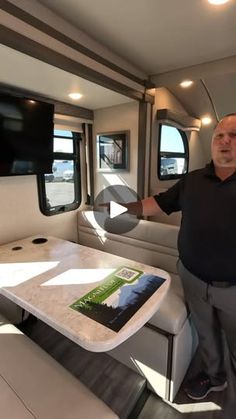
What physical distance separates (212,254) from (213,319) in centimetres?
45

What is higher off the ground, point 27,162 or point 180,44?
point 180,44

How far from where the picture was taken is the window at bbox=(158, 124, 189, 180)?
2924mm

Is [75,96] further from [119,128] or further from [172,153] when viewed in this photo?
[172,153]

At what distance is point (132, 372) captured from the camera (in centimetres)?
152

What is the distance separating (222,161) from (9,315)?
6.72ft

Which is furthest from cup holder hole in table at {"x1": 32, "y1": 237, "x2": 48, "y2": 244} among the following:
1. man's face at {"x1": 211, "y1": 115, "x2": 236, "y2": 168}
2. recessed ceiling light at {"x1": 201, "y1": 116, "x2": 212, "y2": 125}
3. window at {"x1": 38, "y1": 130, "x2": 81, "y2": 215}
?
recessed ceiling light at {"x1": 201, "y1": 116, "x2": 212, "y2": 125}

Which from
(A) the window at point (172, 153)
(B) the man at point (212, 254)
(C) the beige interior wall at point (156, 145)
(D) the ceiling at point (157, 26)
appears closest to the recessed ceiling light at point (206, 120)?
(A) the window at point (172, 153)

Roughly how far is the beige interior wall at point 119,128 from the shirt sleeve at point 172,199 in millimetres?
1088

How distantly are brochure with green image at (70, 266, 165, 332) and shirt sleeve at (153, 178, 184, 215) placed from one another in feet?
1.55

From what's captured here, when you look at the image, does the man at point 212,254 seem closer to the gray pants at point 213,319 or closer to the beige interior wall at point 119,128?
the gray pants at point 213,319

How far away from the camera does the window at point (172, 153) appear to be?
9.59 ft

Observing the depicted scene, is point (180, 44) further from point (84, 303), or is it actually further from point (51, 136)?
point (84, 303)

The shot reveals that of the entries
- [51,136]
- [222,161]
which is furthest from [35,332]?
[222,161]

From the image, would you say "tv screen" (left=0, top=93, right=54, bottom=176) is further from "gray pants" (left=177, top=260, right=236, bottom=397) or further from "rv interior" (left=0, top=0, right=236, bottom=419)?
"gray pants" (left=177, top=260, right=236, bottom=397)
